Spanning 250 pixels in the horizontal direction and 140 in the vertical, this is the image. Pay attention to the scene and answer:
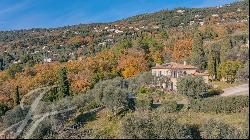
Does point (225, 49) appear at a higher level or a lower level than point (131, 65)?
higher

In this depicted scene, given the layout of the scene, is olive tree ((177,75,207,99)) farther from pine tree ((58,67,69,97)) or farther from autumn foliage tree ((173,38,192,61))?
autumn foliage tree ((173,38,192,61))

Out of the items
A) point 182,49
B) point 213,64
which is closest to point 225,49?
point 213,64

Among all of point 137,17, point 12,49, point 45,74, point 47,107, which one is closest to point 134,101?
point 47,107

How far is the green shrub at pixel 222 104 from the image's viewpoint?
42281mm

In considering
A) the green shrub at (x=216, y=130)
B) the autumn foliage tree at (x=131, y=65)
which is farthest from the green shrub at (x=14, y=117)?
the autumn foliage tree at (x=131, y=65)

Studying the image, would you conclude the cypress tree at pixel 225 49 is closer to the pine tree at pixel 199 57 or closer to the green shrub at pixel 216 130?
the pine tree at pixel 199 57

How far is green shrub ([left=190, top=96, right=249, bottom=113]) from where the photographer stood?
42.3 meters

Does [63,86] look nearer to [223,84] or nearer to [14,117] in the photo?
[14,117]

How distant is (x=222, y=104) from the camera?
4266 cm

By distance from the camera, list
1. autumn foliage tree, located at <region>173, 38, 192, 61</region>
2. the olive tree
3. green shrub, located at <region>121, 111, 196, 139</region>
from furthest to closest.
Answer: autumn foliage tree, located at <region>173, 38, 192, 61</region> < the olive tree < green shrub, located at <region>121, 111, 196, 139</region>

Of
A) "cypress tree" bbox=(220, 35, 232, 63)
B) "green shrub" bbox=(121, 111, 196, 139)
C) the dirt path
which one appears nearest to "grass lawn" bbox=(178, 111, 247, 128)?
"green shrub" bbox=(121, 111, 196, 139)

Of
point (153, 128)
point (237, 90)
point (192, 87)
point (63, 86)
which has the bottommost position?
point (237, 90)

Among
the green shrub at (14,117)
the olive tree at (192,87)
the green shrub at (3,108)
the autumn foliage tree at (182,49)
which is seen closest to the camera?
the green shrub at (14,117)

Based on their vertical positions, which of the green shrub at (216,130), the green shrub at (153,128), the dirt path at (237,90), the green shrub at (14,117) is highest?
the green shrub at (153,128)
